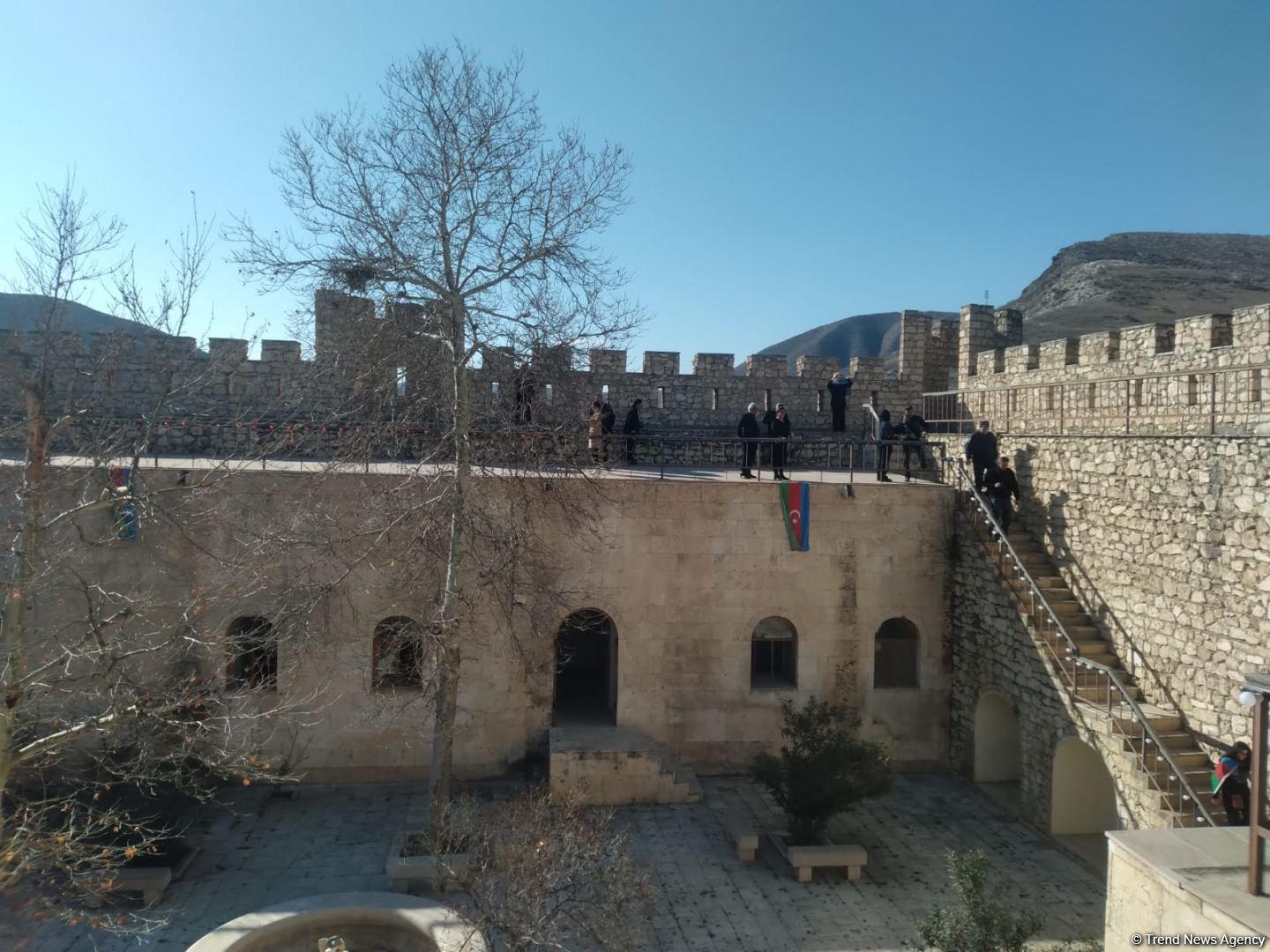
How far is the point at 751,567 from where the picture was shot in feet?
44.8

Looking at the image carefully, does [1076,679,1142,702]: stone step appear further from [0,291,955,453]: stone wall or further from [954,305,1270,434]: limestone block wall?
[0,291,955,453]: stone wall

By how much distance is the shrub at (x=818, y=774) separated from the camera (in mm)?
10711

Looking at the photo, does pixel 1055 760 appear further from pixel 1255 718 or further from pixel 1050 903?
pixel 1255 718

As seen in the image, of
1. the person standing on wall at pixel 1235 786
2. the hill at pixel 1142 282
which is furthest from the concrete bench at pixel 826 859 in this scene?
the hill at pixel 1142 282

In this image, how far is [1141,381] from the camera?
12.5 metres

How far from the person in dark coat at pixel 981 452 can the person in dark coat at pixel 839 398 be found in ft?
13.4

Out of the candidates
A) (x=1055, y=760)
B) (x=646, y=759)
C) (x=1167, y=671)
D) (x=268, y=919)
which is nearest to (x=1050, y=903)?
(x=1055, y=760)

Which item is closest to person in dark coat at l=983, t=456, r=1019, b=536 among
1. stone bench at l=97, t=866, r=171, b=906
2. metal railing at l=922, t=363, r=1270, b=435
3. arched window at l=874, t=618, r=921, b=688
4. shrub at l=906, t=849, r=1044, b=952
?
metal railing at l=922, t=363, r=1270, b=435

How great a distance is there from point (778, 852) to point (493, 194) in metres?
8.62

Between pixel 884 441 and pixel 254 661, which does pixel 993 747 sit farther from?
pixel 254 661

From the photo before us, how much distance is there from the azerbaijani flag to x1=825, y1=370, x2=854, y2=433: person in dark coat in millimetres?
4570

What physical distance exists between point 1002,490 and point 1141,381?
2400 millimetres

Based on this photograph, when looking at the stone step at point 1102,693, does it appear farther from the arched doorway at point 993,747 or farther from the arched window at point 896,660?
the arched window at point 896,660

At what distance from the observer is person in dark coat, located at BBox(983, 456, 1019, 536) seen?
1322 cm
